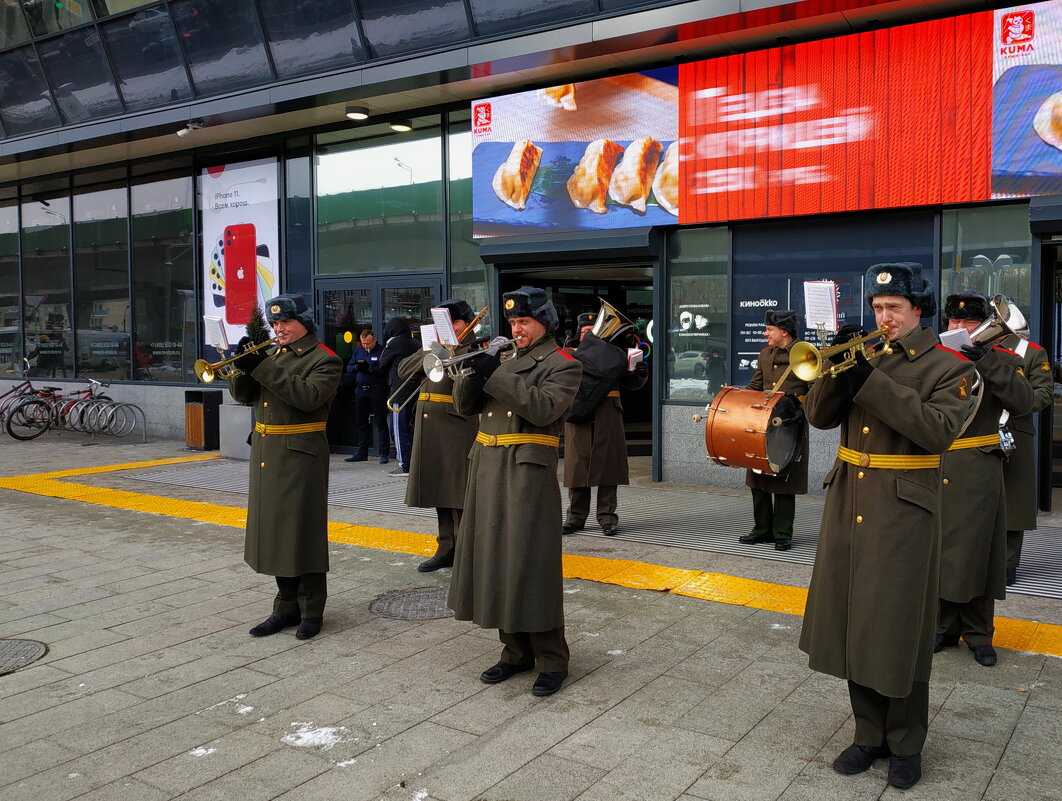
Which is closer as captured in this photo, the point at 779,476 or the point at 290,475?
the point at 290,475

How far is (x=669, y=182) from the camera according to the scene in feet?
34.8

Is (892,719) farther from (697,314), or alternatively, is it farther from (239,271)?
(239,271)

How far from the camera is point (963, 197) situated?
888cm

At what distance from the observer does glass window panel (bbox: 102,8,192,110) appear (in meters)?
14.2

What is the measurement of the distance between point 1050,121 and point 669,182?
3.79 meters

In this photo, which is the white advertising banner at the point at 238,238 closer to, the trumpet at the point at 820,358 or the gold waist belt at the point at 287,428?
the gold waist belt at the point at 287,428

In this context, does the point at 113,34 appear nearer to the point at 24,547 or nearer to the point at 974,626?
the point at 24,547

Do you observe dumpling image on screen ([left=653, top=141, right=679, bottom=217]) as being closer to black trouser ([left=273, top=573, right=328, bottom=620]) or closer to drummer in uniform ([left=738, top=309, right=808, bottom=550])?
drummer in uniform ([left=738, top=309, right=808, bottom=550])

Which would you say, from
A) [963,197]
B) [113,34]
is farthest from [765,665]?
[113,34]

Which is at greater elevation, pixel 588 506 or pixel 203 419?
pixel 203 419

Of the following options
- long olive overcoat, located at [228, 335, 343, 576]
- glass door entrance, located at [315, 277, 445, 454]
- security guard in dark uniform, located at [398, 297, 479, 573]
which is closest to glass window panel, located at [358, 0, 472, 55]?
glass door entrance, located at [315, 277, 445, 454]

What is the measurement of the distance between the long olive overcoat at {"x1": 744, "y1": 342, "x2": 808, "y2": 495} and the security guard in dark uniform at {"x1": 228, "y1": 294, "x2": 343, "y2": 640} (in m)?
3.65

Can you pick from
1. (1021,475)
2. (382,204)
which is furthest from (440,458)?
(382,204)

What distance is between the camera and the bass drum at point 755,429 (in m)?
6.74
